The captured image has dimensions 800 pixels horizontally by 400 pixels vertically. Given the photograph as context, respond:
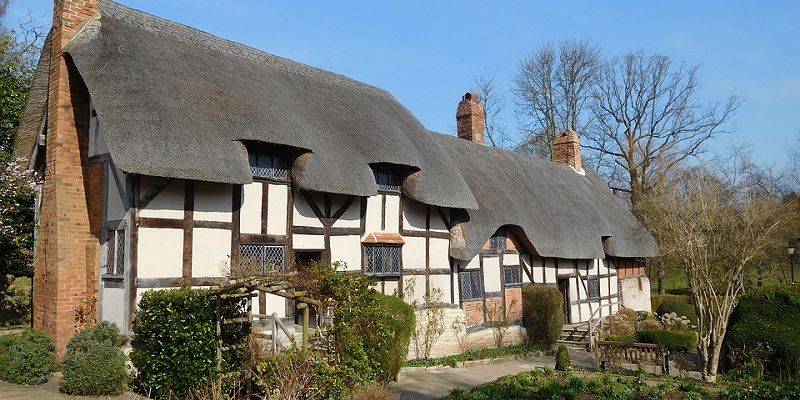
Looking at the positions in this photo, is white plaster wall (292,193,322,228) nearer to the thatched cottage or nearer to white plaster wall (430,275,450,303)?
the thatched cottage

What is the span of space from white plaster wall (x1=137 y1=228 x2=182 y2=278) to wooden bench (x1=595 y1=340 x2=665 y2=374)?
30.3 ft

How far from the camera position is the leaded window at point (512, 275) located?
18.5m

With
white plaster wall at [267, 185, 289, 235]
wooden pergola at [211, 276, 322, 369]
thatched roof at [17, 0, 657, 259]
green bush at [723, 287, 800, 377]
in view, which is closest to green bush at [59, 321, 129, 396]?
wooden pergola at [211, 276, 322, 369]

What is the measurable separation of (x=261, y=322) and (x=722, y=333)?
885 centimetres

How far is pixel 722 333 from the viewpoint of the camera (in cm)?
1216

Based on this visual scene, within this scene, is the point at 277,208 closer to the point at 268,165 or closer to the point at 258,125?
the point at 268,165

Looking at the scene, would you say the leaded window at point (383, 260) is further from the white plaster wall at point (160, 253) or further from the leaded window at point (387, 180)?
the white plaster wall at point (160, 253)

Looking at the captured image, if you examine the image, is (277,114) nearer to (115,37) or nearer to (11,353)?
(115,37)

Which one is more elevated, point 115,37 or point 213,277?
point 115,37

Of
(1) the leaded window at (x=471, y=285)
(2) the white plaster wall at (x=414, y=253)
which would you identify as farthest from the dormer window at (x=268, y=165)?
(1) the leaded window at (x=471, y=285)

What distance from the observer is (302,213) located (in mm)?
12977

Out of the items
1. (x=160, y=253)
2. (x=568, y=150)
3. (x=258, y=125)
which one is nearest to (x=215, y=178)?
(x=160, y=253)

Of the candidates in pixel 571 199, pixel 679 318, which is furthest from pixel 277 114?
pixel 679 318

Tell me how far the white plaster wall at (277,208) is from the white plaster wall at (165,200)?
1854 millimetres
